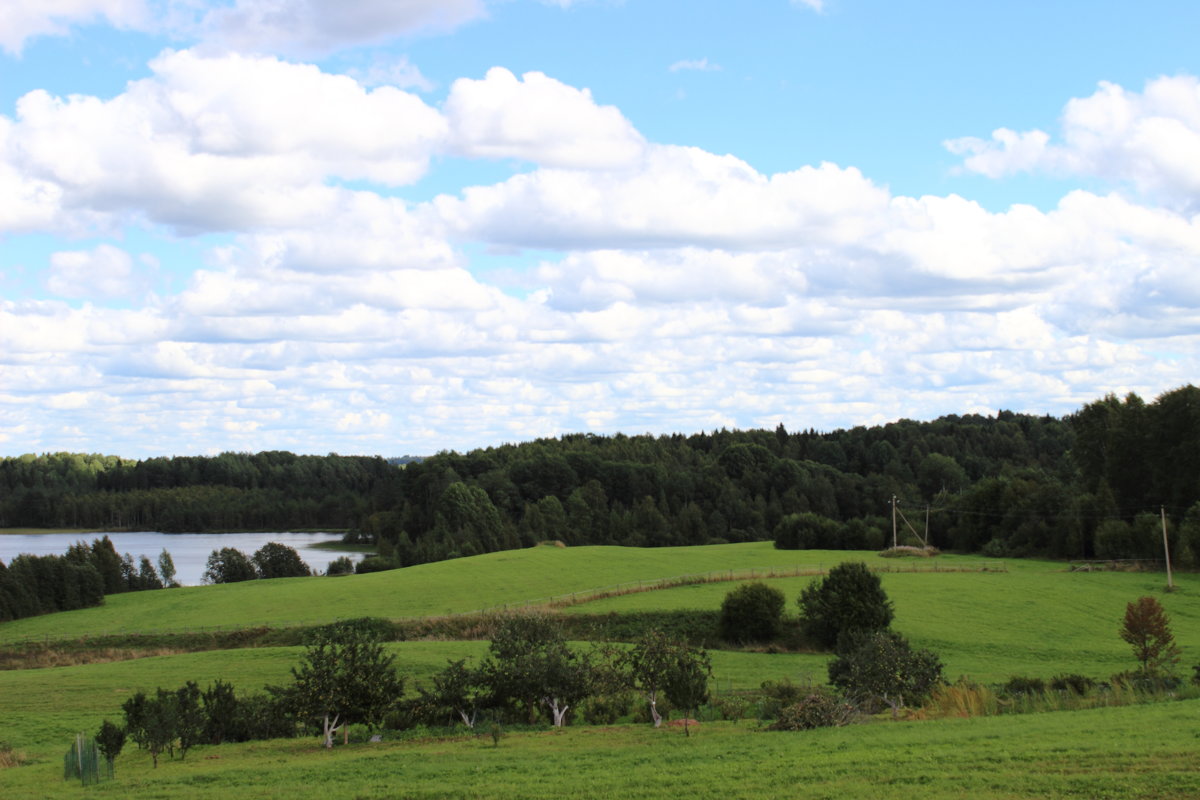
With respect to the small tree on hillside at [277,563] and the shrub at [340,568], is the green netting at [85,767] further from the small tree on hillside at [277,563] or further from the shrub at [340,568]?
the small tree on hillside at [277,563]

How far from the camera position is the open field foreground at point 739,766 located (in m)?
16.9

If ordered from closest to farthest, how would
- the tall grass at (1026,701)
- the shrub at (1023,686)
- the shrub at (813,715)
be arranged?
the shrub at (813,715), the tall grass at (1026,701), the shrub at (1023,686)

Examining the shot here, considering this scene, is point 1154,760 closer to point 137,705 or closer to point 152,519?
point 137,705

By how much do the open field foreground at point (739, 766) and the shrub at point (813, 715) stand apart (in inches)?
35.2

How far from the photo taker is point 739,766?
19453 millimetres

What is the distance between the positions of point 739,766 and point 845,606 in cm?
3269

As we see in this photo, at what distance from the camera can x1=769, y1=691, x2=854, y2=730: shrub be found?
25156 mm

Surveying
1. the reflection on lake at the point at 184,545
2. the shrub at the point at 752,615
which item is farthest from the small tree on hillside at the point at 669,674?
the reflection on lake at the point at 184,545

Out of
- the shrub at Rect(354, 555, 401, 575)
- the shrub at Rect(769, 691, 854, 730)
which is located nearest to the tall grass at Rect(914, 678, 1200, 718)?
the shrub at Rect(769, 691, 854, 730)

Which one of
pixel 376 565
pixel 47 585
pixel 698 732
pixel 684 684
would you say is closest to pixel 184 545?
pixel 376 565

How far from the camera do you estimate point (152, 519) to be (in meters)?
192

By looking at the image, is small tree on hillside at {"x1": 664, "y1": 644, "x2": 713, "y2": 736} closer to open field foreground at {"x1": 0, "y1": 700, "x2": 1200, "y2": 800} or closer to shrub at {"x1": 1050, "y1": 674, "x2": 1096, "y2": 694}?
open field foreground at {"x1": 0, "y1": 700, "x2": 1200, "y2": 800}

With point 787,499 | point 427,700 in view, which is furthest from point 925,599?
point 787,499

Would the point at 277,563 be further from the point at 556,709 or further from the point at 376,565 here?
the point at 556,709
